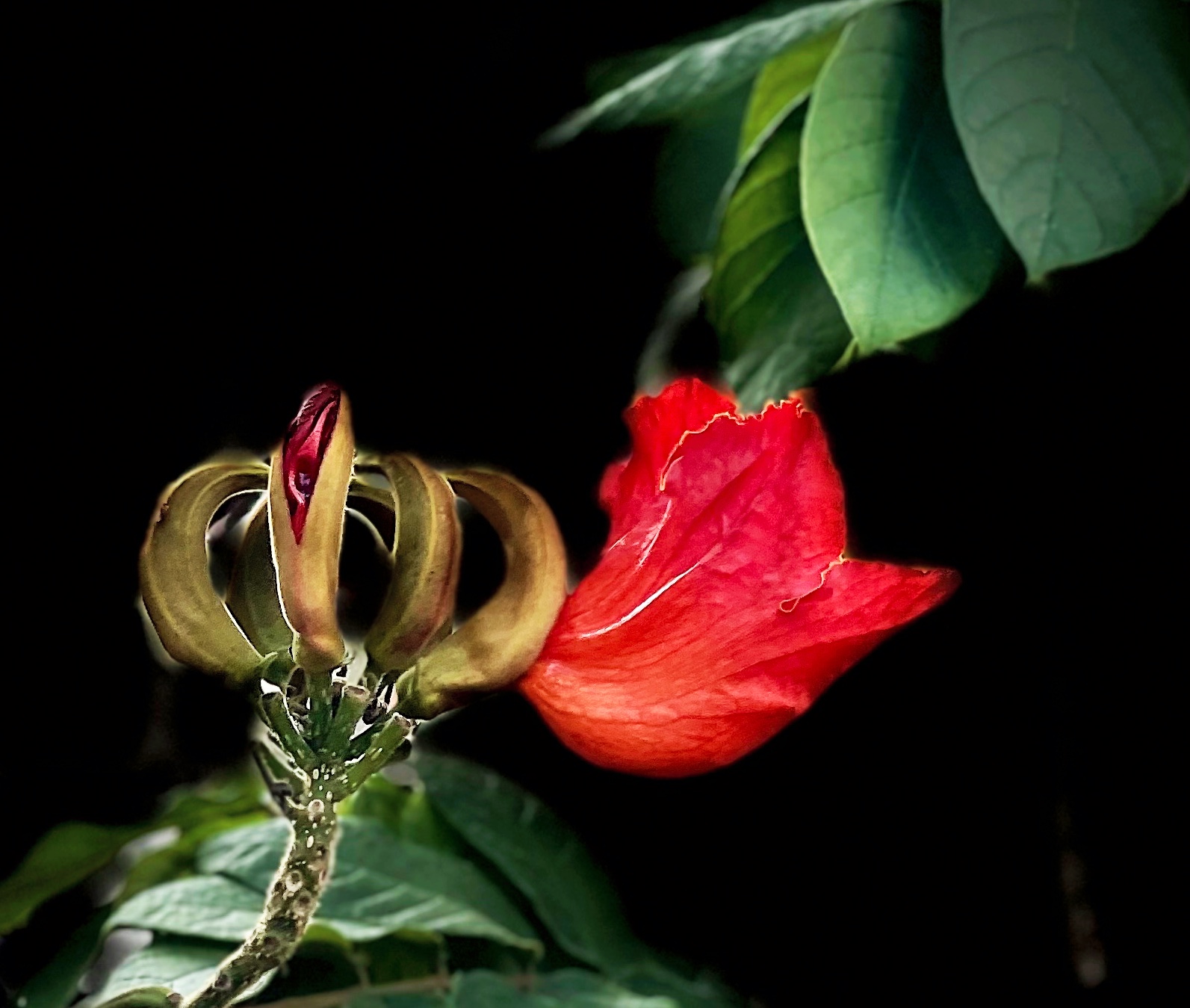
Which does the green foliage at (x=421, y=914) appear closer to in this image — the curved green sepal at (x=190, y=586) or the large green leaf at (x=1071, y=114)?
the curved green sepal at (x=190, y=586)

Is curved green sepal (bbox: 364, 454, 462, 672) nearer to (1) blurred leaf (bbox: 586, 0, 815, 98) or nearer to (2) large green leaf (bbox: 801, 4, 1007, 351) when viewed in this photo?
(2) large green leaf (bbox: 801, 4, 1007, 351)

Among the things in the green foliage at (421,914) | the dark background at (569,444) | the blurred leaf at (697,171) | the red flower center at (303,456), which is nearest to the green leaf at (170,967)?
the green foliage at (421,914)

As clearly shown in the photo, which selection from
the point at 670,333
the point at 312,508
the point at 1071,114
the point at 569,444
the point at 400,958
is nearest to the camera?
the point at 312,508

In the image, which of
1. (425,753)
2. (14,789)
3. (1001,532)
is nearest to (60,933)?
(14,789)

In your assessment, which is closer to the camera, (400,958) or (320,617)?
(320,617)

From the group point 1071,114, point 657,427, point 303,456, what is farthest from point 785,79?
point 303,456

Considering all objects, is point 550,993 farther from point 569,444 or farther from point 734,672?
point 569,444
